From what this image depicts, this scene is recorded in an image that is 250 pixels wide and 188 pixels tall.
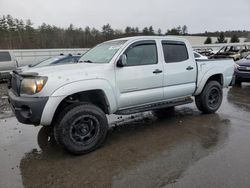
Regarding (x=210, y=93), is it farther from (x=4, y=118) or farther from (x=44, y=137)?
(x=4, y=118)

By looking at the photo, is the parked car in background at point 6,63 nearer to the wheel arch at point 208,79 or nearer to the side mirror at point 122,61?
the side mirror at point 122,61

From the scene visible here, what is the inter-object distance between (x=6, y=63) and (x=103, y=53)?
35.7ft

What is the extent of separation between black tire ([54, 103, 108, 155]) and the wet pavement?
17 centimetres

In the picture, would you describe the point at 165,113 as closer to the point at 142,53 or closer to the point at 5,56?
the point at 142,53

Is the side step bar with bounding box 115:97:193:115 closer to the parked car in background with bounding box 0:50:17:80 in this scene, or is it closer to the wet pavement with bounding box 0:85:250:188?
the wet pavement with bounding box 0:85:250:188

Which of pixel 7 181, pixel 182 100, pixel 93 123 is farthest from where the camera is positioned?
pixel 182 100

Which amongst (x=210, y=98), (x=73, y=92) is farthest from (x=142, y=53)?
(x=210, y=98)

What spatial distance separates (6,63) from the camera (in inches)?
543

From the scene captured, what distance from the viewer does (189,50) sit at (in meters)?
5.80

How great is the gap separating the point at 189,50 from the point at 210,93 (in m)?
1.30

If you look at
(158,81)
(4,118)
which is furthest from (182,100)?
(4,118)

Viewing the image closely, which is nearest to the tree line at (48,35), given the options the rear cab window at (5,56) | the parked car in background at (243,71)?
the rear cab window at (5,56)

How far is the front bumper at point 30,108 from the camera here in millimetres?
3656

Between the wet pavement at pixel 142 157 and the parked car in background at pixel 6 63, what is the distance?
8.80m
